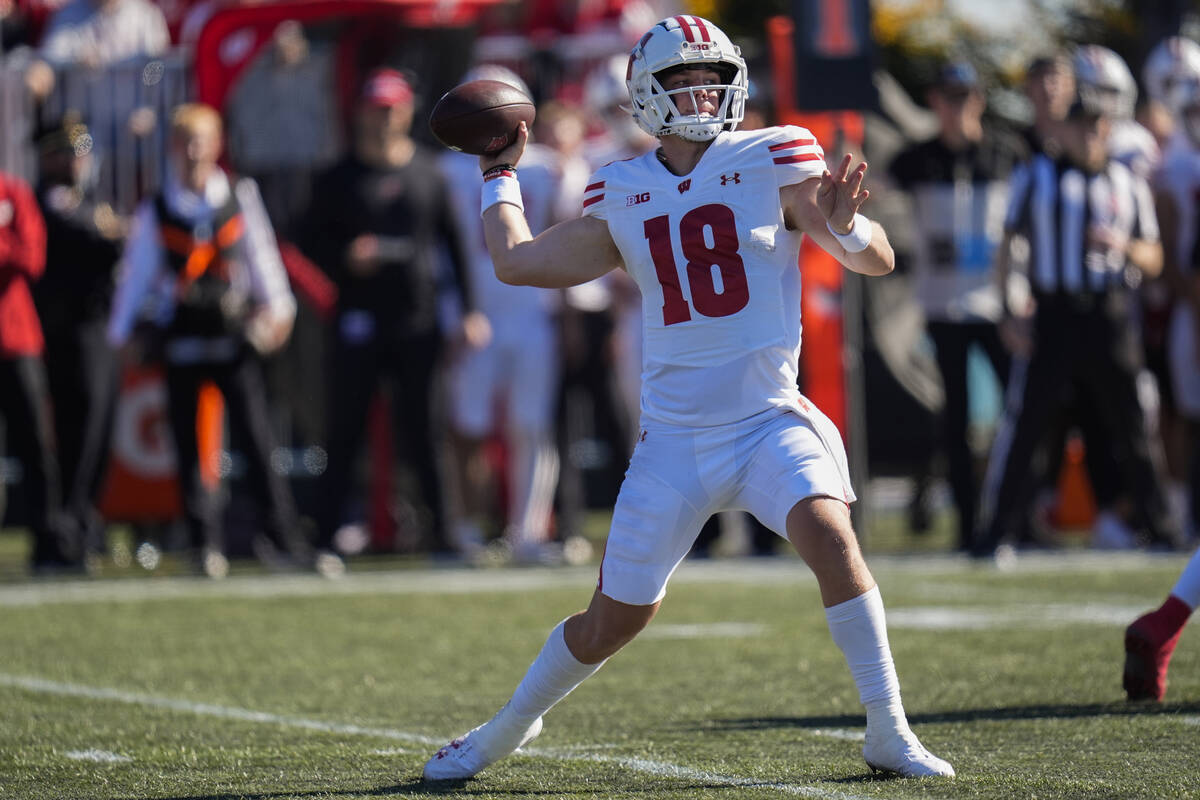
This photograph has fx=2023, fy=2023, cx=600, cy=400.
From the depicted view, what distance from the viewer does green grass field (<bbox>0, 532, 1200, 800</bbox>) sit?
185 inches

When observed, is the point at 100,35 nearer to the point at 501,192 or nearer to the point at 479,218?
the point at 479,218

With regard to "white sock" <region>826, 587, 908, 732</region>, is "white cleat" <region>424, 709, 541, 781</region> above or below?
below

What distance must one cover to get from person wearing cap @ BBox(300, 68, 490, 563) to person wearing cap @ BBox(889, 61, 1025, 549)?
7.77ft

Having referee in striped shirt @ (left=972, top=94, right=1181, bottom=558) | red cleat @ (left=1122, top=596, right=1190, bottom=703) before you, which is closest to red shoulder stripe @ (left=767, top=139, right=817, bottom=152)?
red cleat @ (left=1122, top=596, right=1190, bottom=703)

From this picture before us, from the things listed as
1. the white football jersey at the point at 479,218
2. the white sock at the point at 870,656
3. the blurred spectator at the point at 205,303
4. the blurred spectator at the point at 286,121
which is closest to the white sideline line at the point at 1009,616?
the white sock at the point at 870,656

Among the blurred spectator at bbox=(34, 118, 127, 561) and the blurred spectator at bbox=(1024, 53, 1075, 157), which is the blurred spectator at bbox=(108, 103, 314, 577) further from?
the blurred spectator at bbox=(1024, 53, 1075, 157)

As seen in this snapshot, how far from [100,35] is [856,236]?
865cm

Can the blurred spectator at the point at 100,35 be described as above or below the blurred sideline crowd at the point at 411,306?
above

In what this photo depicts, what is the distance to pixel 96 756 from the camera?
16.8ft

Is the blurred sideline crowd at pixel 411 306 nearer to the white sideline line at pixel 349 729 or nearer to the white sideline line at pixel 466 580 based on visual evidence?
the white sideline line at pixel 466 580

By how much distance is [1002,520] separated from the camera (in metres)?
9.75

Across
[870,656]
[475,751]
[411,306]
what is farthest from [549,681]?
[411,306]

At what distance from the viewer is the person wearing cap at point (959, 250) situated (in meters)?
10.5

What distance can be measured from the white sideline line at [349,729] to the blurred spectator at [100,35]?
20.6 ft
